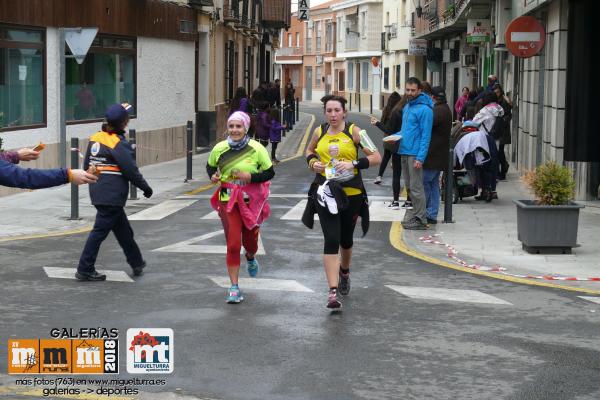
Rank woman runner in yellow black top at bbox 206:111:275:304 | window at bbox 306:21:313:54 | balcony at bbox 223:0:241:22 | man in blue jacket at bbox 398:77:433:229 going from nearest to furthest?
woman runner in yellow black top at bbox 206:111:275:304 < man in blue jacket at bbox 398:77:433:229 < balcony at bbox 223:0:241:22 < window at bbox 306:21:313:54

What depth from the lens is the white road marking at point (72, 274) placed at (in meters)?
10.3

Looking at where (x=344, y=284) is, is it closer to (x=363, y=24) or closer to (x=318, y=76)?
(x=363, y=24)

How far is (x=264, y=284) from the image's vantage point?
398 inches

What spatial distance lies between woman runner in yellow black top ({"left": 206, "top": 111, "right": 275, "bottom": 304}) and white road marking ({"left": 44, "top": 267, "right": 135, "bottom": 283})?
138cm

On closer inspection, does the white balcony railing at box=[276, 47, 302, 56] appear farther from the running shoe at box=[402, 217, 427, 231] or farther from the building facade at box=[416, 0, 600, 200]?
the running shoe at box=[402, 217, 427, 231]

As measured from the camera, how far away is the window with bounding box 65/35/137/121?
20797mm

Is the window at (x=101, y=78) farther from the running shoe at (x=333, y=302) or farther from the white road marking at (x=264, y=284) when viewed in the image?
the running shoe at (x=333, y=302)

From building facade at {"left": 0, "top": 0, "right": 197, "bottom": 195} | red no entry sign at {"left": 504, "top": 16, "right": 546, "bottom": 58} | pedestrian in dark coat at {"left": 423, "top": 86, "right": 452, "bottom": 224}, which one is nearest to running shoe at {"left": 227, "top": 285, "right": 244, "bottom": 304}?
pedestrian in dark coat at {"left": 423, "top": 86, "right": 452, "bottom": 224}

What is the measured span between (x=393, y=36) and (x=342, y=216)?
57683mm

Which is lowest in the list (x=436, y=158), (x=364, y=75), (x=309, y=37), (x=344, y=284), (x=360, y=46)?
(x=344, y=284)

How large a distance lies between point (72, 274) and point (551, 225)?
503 centimetres

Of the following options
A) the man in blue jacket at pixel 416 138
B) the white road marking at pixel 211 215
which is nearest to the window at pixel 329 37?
the white road marking at pixel 211 215

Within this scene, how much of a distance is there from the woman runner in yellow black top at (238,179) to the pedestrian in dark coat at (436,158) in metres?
5.03

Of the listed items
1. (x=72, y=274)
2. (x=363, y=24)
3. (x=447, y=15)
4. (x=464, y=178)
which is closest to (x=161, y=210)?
(x=464, y=178)
